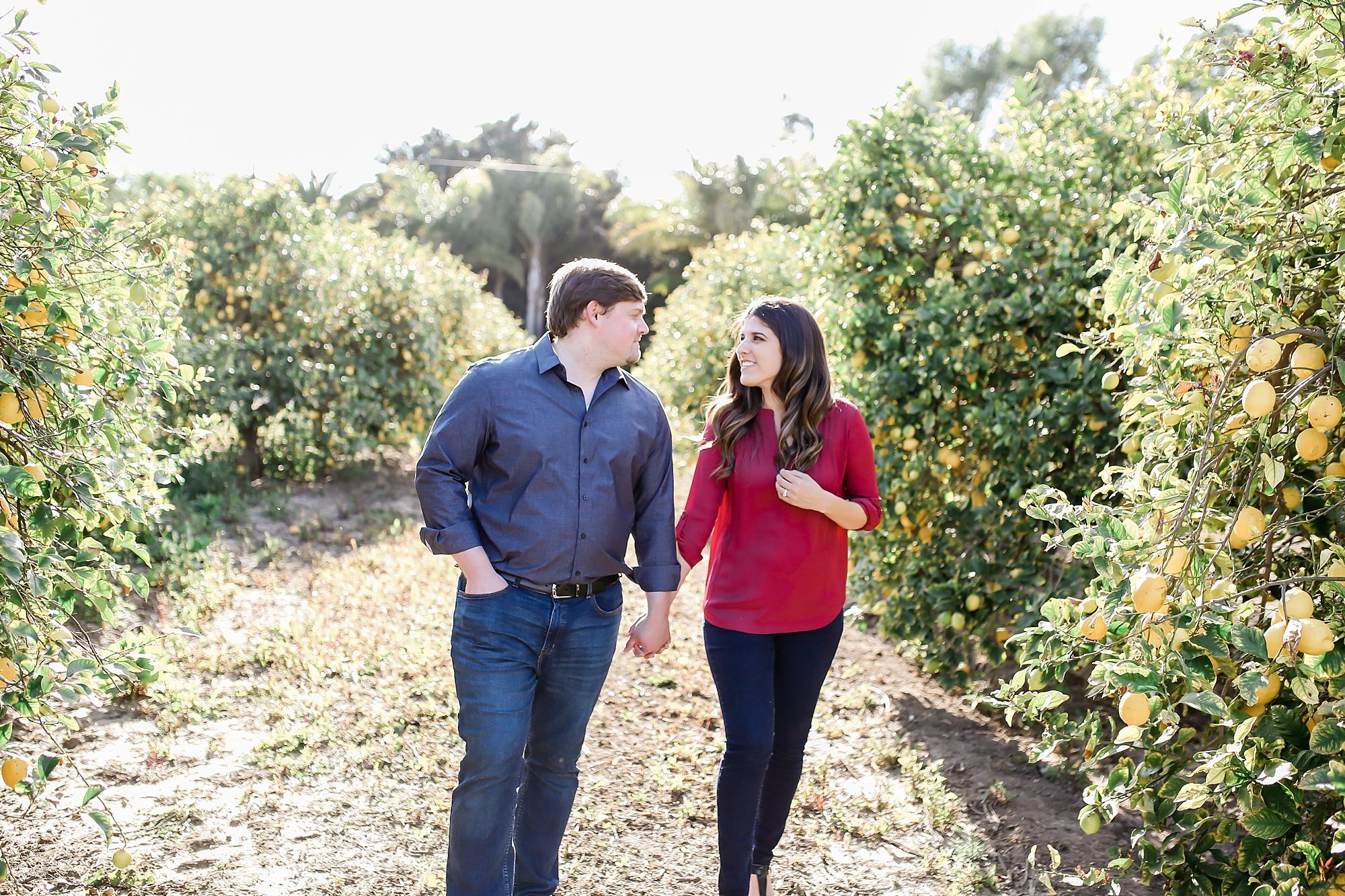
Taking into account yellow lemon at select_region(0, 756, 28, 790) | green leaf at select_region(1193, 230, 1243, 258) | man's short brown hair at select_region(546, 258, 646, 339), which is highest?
green leaf at select_region(1193, 230, 1243, 258)

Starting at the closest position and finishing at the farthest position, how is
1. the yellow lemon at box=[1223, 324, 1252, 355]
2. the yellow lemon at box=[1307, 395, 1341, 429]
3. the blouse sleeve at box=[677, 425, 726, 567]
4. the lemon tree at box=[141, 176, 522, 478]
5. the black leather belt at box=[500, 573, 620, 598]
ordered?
the yellow lemon at box=[1307, 395, 1341, 429] → the yellow lemon at box=[1223, 324, 1252, 355] → the black leather belt at box=[500, 573, 620, 598] → the blouse sleeve at box=[677, 425, 726, 567] → the lemon tree at box=[141, 176, 522, 478]

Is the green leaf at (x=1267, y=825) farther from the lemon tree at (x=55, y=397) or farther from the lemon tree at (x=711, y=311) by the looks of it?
the lemon tree at (x=711, y=311)

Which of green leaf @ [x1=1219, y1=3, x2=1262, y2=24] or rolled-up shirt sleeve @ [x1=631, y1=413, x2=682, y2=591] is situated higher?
green leaf @ [x1=1219, y1=3, x2=1262, y2=24]

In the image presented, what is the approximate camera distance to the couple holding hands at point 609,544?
2.81m

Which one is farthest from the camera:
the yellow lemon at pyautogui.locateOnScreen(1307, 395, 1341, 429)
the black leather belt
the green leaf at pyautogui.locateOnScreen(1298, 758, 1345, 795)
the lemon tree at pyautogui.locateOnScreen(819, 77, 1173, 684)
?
the lemon tree at pyautogui.locateOnScreen(819, 77, 1173, 684)

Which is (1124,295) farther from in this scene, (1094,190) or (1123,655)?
(1094,190)

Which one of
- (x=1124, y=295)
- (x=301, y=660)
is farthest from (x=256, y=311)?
(x=1124, y=295)

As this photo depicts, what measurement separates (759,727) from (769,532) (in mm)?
596

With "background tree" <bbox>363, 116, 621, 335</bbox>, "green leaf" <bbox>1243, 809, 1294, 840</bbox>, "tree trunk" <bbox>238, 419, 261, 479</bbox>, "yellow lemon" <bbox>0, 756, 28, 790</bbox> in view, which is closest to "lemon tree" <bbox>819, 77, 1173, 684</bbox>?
"green leaf" <bbox>1243, 809, 1294, 840</bbox>

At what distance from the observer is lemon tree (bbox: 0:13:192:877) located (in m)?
2.24

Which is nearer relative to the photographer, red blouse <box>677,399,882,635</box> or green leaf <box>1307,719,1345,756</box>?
green leaf <box>1307,719,1345,756</box>

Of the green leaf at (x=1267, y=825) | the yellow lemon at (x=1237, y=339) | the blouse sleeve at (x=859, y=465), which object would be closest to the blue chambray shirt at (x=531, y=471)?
the blouse sleeve at (x=859, y=465)

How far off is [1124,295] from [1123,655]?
86cm

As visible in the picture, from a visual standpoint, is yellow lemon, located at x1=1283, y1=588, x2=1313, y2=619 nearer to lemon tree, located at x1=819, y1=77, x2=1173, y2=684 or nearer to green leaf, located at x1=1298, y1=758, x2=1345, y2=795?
green leaf, located at x1=1298, y1=758, x2=1345, y2=795
